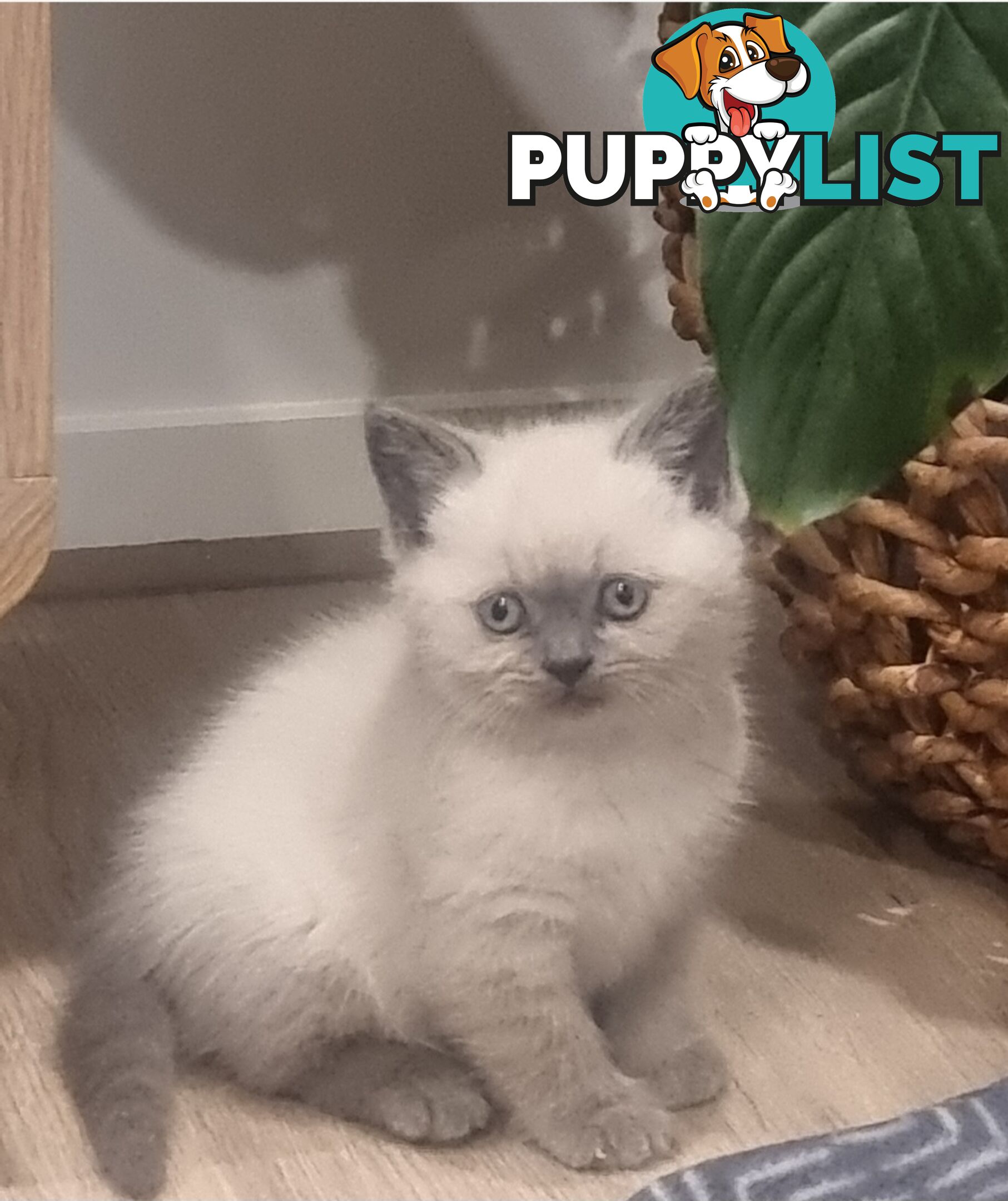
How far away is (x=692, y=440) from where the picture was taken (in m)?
0.74

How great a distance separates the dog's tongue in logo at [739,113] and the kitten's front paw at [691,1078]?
0.50 m

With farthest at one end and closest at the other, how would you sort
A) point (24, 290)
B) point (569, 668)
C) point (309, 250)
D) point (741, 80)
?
point (309, 250), point (741, 80), point (569, 668), point (24, 290)

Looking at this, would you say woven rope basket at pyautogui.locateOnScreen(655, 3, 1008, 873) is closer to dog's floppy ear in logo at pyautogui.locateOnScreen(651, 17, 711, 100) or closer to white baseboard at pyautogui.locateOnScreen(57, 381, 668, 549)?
dog's floppy ear in logo at pyautogui.locateOnScreen(651, 17, 711, 100)

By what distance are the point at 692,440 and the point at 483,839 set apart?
220 millimetres

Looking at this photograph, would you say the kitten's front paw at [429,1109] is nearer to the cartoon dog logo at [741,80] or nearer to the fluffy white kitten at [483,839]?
the fluffy white kitten at [483,839]

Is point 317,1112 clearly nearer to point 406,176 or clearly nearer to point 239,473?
point 239,473

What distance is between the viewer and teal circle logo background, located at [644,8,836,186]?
2.56ft

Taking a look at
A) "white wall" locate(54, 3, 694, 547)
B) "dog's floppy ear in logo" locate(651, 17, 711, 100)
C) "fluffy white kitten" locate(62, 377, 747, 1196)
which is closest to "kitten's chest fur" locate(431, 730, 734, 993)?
"fluffy white kitten" locate(62, 377, 747, 1196)

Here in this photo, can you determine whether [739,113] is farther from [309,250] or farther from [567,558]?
[309,250]

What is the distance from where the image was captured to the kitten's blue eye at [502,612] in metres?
0.71

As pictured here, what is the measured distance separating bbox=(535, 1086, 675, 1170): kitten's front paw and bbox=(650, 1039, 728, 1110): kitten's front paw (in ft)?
0.12

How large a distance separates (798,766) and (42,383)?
0.71 metres

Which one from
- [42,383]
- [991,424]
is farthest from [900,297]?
[42,383]

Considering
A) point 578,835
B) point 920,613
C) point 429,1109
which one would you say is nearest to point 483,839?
point 578,835
